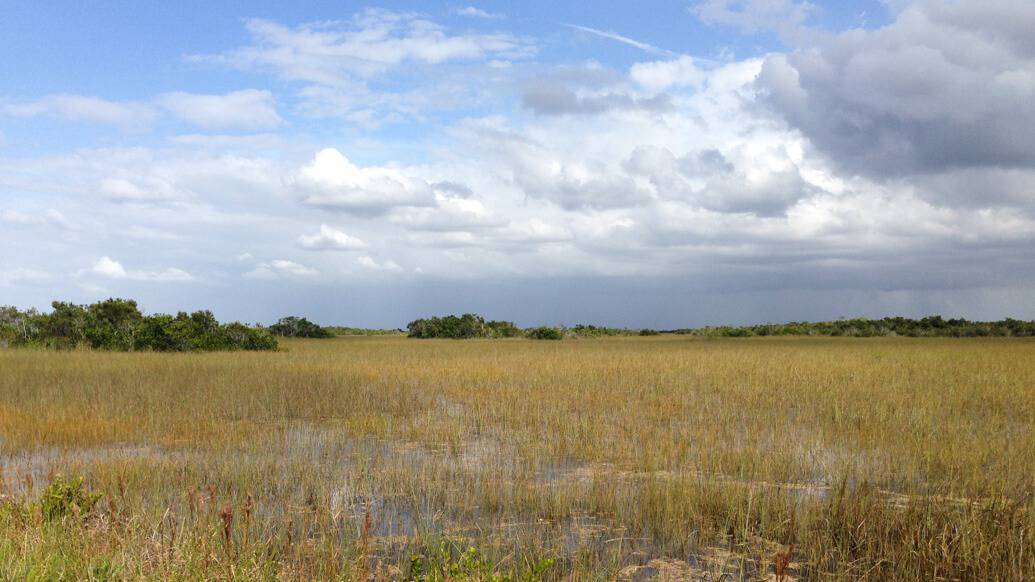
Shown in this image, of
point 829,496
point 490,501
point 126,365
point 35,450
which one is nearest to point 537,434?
point 490,501

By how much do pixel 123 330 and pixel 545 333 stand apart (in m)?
32.8

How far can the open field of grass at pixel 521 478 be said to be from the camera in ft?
16.5

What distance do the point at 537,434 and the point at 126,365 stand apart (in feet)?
50.9

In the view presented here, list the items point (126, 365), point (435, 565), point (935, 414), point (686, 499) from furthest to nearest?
point (126, 365) < point (935, 414) < point (686, 499) < point (435, 565)

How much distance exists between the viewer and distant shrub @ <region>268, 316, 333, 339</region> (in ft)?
183

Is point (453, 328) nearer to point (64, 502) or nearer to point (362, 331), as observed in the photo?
point (362, 331)

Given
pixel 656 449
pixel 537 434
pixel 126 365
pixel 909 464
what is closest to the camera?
pixel 909 464

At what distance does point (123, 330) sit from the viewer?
30531 mm

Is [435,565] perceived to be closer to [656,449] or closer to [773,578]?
[773,578]

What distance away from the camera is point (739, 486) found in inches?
275

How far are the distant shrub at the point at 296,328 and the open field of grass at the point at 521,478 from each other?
1563 inches

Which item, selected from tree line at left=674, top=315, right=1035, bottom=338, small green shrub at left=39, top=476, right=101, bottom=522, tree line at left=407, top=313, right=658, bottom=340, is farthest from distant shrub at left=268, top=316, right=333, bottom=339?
small green shrub at left=39, top=476, right=101, bottom=522

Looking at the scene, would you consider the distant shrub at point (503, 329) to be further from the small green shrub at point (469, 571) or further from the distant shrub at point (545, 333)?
the small green shrub at point (469, 571)

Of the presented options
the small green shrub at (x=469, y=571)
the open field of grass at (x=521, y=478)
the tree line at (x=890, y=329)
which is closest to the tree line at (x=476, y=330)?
the tree line at (x=890, y=329)
